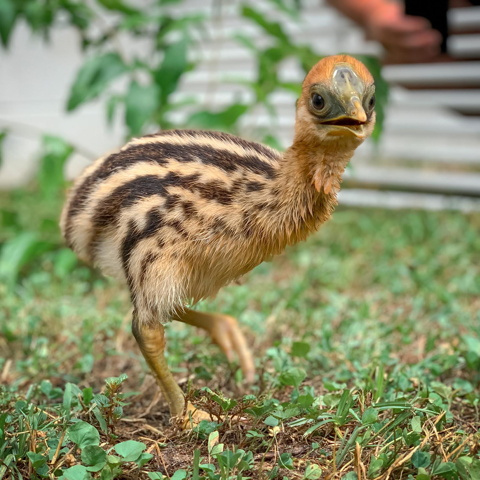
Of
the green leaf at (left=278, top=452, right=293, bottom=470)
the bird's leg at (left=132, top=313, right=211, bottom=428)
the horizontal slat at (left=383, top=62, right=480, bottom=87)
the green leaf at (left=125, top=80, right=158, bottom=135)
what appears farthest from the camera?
the horizontal slat at (left=383, top=62, right=480, bottom=87)

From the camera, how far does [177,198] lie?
1.73 m

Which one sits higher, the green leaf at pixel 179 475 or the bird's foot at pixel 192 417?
the green leaf at pixel 179 475

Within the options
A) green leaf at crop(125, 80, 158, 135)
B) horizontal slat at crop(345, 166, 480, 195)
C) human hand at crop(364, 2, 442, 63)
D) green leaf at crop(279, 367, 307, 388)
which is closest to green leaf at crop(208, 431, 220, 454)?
green leaf at crop(279, 367, 307, 388)

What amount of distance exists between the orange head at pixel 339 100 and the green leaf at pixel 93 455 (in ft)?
3.23

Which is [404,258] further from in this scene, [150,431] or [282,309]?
[150,431]

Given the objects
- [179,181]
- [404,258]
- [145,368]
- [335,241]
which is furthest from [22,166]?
[179,181]

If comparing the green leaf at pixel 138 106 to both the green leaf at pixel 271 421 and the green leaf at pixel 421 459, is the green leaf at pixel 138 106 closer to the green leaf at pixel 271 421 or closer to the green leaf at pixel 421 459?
the green leaf at pixel 271 421

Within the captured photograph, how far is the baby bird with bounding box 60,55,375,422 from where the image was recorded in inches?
66.1

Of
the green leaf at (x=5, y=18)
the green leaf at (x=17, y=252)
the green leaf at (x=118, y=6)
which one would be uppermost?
the green leaf at (x=118, y=6)

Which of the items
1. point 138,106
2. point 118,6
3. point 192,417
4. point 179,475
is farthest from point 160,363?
point 118,6

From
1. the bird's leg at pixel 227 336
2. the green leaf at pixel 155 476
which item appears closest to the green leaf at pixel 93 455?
the green leaf at pixel 155 476

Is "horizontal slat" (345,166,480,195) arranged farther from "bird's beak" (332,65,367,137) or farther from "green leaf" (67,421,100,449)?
"green leaf" (67,421,100,449)

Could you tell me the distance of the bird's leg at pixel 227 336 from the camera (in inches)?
86.2

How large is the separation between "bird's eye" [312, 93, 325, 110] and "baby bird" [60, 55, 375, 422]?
4cm
